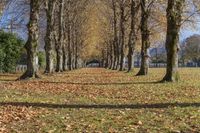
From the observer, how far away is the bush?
50344 millimetres

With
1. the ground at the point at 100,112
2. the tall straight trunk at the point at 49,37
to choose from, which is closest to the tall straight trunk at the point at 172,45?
the ground at the point at 100,112

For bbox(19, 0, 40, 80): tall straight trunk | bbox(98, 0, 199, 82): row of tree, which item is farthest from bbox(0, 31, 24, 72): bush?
bbox(19, 0, 40, 80): tall straight trunk

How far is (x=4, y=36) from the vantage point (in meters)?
51.7

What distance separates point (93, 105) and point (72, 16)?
5439 cm

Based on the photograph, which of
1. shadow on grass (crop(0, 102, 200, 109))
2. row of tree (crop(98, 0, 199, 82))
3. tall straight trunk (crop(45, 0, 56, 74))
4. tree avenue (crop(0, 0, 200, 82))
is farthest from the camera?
tall straight trunk (crop(45, 0, 56, 74))

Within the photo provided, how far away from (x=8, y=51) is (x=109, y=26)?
108 ft

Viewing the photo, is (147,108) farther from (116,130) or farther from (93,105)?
(116,130)

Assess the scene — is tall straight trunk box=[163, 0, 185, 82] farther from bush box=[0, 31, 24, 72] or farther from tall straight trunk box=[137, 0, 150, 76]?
bush box=[0, 31, 24, 72]

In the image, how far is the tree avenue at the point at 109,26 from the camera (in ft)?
86.7

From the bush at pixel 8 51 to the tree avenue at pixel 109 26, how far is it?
3983mm

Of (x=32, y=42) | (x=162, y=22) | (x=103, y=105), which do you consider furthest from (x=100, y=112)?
(x=162, y=22)

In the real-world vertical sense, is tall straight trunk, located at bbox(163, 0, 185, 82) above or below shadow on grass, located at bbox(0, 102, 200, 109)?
above

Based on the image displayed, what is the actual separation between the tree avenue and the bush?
13.1 ft

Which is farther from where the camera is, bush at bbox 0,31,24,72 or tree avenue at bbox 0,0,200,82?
bush at bbox 0,31,24,72
